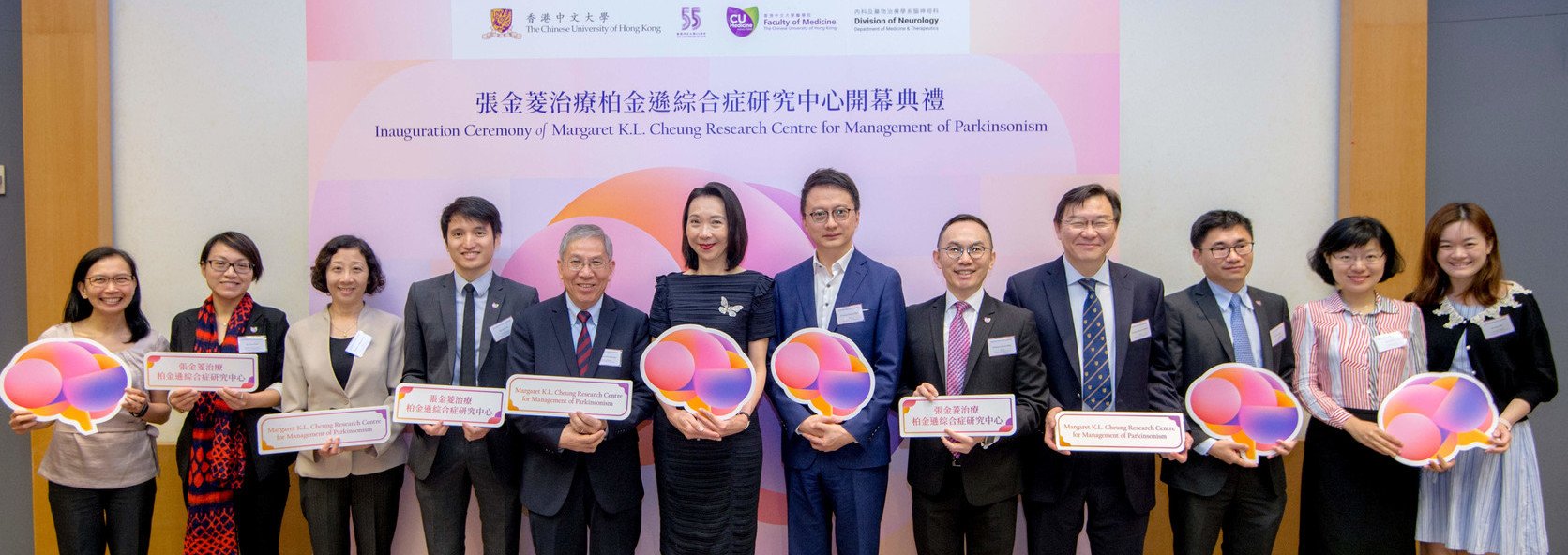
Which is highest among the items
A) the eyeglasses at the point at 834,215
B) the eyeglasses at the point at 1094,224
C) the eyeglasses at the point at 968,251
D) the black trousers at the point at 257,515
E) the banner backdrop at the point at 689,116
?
the banner backdrop at the point at 689,116

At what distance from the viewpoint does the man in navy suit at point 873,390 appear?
2836 mm

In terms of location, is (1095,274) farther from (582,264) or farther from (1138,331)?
(582,264)

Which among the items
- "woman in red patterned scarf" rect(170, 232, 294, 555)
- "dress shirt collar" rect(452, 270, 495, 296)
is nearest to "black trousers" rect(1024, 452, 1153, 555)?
"dress shirt collar" rect(452, 270, 495, 296)

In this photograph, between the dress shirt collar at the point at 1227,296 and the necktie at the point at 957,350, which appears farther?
the dress shirt collar at the point at 1227,296

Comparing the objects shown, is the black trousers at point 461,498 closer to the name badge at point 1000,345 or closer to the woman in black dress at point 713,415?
the woman in black dress at point 713,415

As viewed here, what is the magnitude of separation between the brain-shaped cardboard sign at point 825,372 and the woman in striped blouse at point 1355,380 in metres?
1.78

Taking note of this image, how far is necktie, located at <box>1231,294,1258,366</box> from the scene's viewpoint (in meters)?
2.97

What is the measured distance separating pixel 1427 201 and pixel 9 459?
25.6 feet

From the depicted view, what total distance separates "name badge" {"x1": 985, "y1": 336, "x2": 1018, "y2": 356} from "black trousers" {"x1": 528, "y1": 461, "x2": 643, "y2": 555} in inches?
61.3

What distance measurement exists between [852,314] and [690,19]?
1864 mm

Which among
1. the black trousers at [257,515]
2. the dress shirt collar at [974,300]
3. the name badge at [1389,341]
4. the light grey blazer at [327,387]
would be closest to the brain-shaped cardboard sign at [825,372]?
the dress shirt collar at [974,300]

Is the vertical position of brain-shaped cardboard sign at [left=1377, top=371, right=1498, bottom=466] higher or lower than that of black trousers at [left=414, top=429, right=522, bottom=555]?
higher

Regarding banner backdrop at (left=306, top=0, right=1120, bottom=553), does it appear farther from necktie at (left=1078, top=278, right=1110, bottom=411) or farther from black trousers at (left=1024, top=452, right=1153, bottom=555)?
black trousers at (left=1024, top=452, right=1153, bottom=555)

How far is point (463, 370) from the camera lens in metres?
3.19
